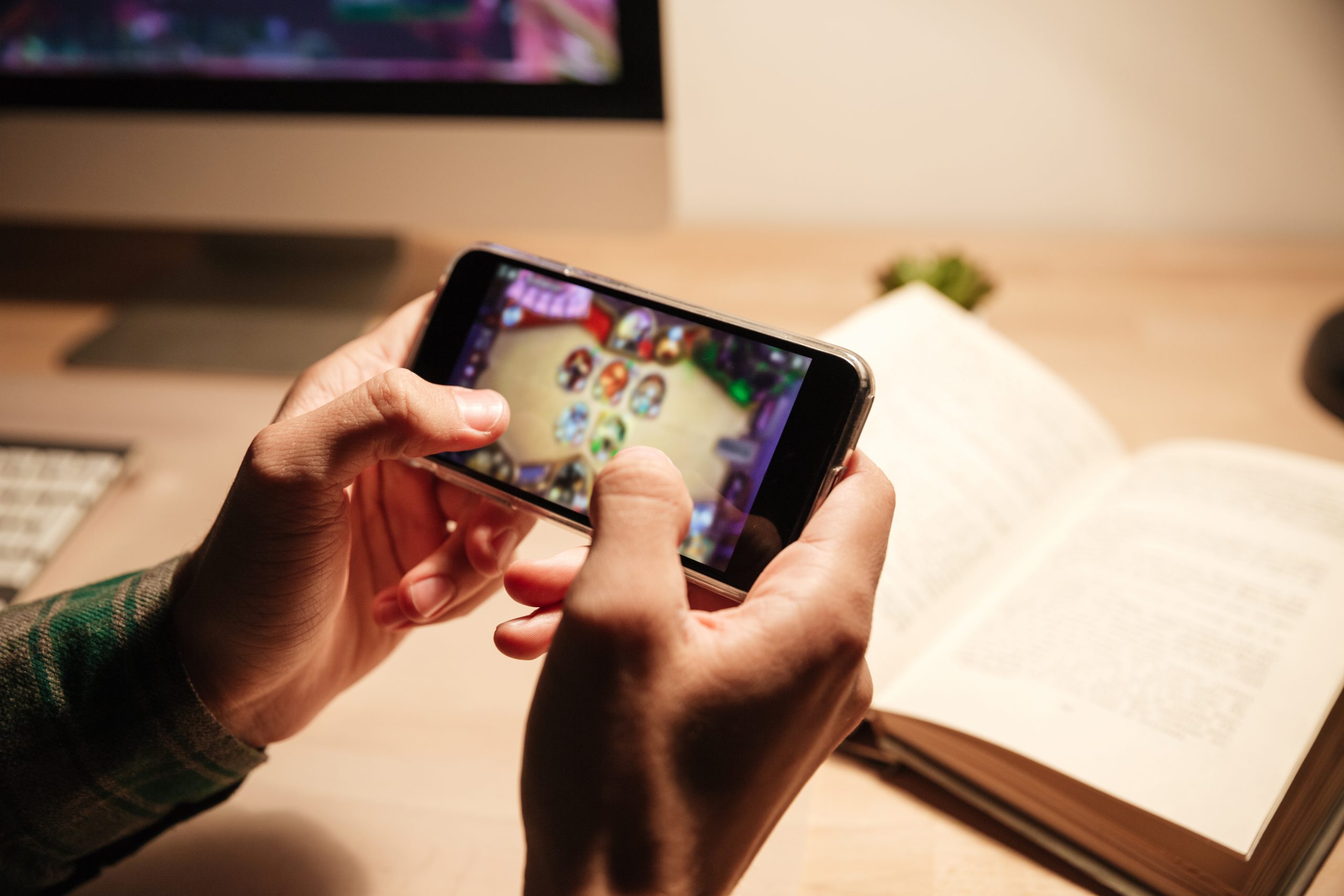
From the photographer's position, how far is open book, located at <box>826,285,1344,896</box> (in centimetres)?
36

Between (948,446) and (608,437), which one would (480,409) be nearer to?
(608,437)

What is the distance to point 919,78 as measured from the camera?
32.6 inches

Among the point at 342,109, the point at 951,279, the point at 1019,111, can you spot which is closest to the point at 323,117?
the point at 342,109

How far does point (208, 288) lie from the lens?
0.81 metres

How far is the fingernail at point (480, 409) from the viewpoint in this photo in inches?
14.1

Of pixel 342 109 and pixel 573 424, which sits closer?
pixel 573 424

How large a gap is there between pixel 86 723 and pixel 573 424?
239mm

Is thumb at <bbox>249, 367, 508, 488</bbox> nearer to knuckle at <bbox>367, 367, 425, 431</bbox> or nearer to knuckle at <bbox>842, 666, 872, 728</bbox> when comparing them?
knuckle at <bbox>367, 367, 425, 431</bbox>

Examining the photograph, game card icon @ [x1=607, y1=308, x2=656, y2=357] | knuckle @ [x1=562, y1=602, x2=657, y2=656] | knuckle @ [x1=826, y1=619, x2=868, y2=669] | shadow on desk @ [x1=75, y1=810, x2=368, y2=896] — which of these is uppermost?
game card icon @ [x1=607, y1=308, x2=656, y2=357]

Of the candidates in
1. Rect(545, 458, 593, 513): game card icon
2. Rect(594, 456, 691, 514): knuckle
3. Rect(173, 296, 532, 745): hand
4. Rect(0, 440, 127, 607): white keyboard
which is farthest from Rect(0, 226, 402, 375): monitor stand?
Rect(594, 456, 691, 514): knuckle

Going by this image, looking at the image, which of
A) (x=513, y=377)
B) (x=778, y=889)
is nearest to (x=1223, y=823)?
(x=778, y=889)

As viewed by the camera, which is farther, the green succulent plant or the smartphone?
the green succulent plant

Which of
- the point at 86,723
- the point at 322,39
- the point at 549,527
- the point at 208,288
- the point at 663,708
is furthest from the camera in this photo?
the point at 208,288

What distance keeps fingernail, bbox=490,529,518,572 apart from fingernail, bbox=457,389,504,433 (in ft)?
0.33
